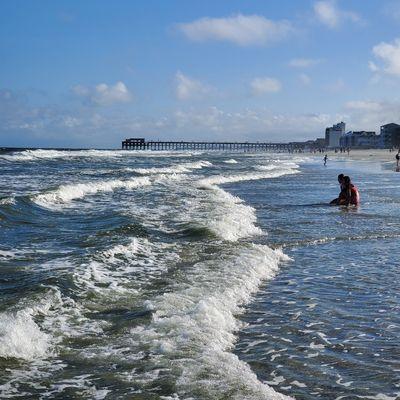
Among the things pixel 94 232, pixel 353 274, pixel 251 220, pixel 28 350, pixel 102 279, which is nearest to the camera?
pixel 28 350

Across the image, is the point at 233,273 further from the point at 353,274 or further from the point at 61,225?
the point at 61,225

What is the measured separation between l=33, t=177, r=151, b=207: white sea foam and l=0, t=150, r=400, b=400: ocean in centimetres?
430

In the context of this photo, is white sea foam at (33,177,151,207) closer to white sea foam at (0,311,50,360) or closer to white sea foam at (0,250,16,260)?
white sea foam at (0,250,16,260)

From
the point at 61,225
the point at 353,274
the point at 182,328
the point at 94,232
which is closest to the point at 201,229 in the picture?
the point at 94,232

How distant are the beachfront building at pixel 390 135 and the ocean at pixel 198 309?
168 metres

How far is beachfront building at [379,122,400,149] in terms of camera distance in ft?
557

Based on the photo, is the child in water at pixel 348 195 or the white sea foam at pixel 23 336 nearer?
the white sea foam at pixel 23 336

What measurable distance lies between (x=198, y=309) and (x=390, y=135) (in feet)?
590

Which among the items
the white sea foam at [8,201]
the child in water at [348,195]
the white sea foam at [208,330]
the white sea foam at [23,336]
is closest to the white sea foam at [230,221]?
the white sea foam at [208,330]

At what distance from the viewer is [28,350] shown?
16.0 ft

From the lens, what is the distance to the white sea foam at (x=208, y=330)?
4.21 metres

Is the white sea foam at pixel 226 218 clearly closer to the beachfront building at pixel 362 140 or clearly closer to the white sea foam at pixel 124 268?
the white sea foam at pixel 124 268

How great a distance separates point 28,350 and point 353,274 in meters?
5.11

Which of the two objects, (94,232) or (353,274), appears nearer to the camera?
(353,274)
